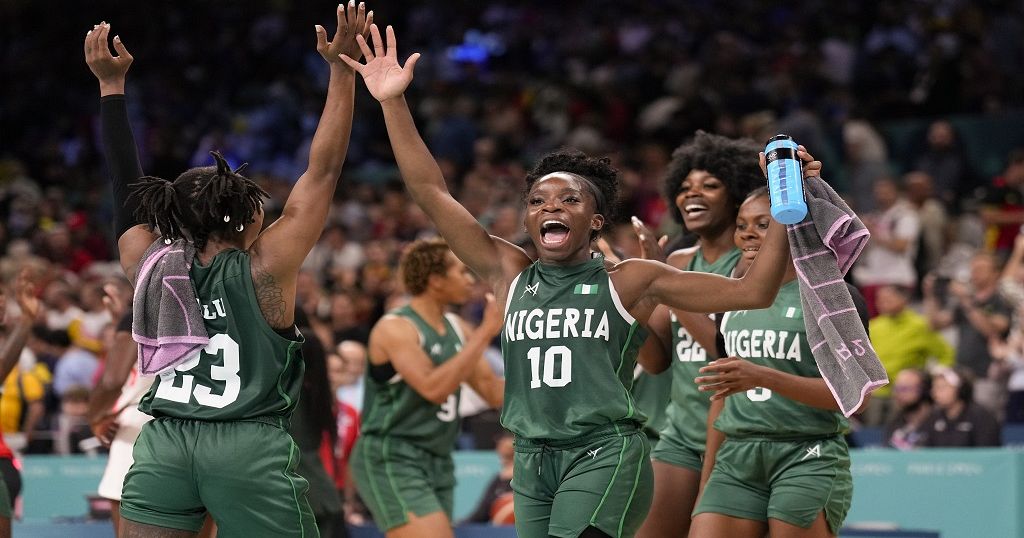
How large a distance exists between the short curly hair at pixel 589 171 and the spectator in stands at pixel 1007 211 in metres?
8.64

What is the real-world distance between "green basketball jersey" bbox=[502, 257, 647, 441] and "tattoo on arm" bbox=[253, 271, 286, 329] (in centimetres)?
83

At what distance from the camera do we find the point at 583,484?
4797 millimetres

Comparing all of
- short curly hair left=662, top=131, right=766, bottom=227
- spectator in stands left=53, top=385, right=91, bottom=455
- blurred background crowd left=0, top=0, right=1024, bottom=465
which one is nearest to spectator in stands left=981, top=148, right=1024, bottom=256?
blurred background crowd left=0, top=0, right=1024, bottom=465

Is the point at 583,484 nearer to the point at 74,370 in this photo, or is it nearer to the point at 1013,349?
the point at 1013,349

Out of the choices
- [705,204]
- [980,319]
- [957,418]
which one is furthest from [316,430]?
[980,319]

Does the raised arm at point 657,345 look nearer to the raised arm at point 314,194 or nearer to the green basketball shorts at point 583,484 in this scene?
the green basketball shorts at point 583,484

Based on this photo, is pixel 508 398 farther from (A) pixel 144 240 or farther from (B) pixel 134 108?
(B) pixel 134 108

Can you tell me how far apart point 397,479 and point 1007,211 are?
8176 millimetres

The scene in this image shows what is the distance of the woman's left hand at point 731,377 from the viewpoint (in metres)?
5.02

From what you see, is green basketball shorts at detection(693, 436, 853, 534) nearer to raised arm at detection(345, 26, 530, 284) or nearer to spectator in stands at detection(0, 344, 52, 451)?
raised arm at detection(345, 26, 530, 284)

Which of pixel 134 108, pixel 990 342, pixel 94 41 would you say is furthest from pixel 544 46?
pixel 94 41

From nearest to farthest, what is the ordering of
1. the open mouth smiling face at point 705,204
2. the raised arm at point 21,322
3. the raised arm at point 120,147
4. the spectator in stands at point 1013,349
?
1. the raised arm at point 120,147
2. the open mouth smiling face at point 705,204
3. the raised arm at point 21,322
4. the spectator in stands at point 1013,349

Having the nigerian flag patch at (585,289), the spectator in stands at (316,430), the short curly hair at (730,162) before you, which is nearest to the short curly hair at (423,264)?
the spectator in stands at (316,430)

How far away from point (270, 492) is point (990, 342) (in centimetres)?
806
